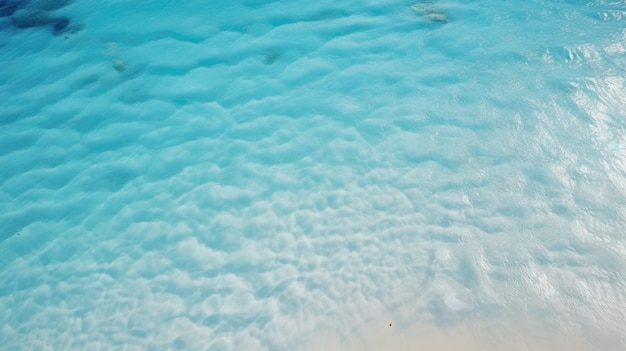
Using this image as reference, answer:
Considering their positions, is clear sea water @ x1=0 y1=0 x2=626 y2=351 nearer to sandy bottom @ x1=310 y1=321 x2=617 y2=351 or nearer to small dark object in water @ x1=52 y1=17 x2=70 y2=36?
sandy bottom @ x1=310 y1=321 x2=617 y2=351

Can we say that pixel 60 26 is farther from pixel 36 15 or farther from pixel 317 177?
pixel 317 177

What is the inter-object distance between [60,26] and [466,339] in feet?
22.5

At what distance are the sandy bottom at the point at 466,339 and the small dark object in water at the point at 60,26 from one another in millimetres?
5890

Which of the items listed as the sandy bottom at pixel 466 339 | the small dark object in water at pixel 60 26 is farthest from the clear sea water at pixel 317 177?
the small dark object in water at pixel 60 26

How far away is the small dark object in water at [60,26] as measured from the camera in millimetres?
5719

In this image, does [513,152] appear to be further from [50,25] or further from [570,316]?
→ [50,25]

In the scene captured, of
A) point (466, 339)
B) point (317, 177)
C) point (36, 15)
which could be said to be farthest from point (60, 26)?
point (466, 339)

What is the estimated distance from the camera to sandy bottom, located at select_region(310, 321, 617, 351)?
9.43 ft

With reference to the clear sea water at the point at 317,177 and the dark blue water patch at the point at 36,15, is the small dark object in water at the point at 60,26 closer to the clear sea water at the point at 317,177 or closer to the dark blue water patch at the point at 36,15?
the dark blue water patch at the point at 36,15

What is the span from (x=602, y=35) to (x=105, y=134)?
665 centimetres

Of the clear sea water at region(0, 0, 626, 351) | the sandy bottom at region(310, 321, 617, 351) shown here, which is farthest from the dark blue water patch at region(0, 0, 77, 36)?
the sandy bottom at region(310, 321, 617, 351)

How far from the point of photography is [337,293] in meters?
3.34

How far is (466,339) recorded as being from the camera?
2955mm

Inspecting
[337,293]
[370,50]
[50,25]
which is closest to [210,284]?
[337,293]
